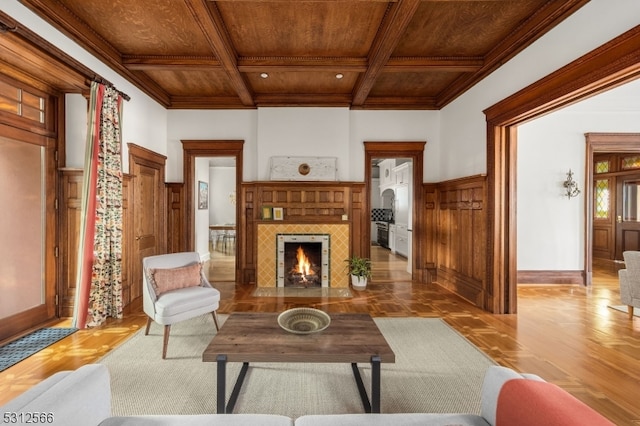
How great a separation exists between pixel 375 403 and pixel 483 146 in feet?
12.6

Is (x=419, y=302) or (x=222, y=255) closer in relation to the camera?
(x=419, y=302)

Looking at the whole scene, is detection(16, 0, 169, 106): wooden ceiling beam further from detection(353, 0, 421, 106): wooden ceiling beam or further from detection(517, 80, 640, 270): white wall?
detection(517, 80, 640, 270): white wall

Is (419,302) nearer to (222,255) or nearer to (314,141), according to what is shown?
(314,141)

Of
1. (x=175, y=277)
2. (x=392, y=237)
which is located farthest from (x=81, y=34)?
(x=392, y=237)

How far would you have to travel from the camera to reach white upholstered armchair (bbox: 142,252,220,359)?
9.62 feet

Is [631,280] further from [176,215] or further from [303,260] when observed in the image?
[176,215]

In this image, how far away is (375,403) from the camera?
1.95 meters

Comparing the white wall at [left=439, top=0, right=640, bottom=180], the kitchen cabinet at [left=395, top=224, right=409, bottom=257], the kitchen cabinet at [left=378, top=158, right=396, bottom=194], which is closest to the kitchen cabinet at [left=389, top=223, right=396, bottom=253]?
the kitchen cabinet at [left=395, top=224, right=409, bottom=257]

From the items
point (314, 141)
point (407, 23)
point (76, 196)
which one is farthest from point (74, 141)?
point (407, 23)

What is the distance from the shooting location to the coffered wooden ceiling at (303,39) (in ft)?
10.0

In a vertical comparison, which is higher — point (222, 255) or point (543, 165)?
point (543, 165)

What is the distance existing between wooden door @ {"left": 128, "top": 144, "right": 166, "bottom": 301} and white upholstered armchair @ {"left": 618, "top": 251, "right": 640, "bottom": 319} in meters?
6.48

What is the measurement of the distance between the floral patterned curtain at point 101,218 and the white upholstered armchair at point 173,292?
31.0 inches

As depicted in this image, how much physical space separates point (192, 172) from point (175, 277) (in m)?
2.97
